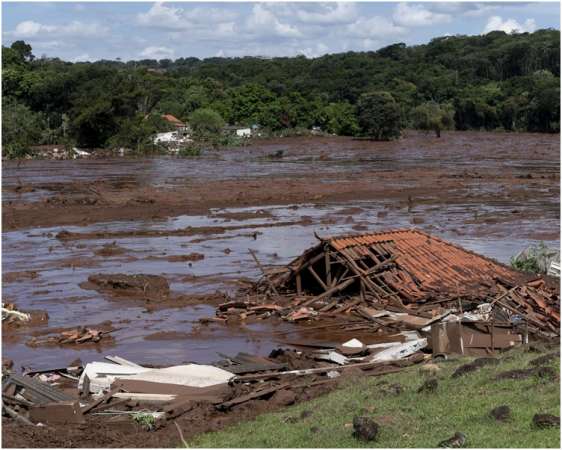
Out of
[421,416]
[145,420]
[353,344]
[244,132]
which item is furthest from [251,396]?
[244,132]

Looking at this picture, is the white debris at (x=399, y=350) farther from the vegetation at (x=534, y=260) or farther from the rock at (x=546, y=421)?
the vegetation at (x=534, y=260)

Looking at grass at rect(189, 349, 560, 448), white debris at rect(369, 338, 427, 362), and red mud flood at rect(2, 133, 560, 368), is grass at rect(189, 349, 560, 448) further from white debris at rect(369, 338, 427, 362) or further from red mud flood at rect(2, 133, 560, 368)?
red mud flood at rect(2, 133, 560, 368)

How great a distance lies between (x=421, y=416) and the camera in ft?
31.7

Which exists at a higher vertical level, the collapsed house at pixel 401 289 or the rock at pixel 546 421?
the rock at pixel 546 421

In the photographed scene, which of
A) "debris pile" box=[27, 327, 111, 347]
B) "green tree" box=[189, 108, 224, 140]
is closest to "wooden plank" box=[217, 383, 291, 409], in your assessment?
"debris pile" box=[27, 327, 111, 347]

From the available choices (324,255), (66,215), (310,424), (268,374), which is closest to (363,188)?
(66,215)

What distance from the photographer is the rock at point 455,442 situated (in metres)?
8.24

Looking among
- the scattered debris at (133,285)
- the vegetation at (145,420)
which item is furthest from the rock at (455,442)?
the scattered debris at (133,285)

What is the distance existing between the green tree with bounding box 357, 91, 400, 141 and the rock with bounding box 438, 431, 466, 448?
7289cm

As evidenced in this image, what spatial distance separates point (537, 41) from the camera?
134 meters

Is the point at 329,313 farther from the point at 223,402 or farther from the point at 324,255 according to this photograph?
the point at 223,402

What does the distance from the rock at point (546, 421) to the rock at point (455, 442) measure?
67cm

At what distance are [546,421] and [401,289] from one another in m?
9.65

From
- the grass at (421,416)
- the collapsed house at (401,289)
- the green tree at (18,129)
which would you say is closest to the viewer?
the grass at (421,416)
